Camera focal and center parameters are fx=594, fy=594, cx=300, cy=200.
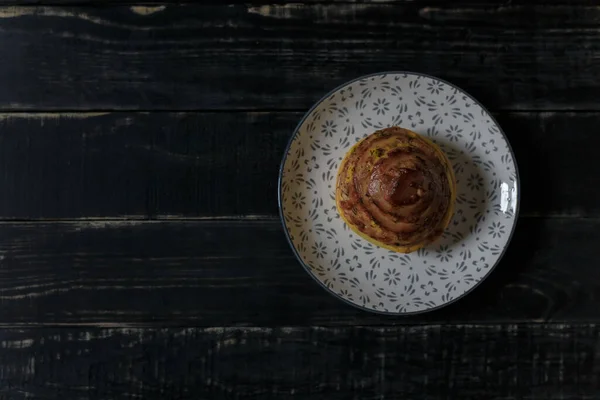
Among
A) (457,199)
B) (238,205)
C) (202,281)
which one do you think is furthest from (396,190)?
(202,281)

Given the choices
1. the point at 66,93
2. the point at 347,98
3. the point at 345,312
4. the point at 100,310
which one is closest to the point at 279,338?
the point at 345,312

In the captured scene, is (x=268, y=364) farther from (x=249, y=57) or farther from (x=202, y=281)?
(x=249, y=57)

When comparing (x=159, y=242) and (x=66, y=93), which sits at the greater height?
(x=66, y=93)

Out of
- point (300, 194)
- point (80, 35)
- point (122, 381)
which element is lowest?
point (122, 381)

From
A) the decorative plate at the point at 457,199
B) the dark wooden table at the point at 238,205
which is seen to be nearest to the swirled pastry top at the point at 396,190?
the decorative plate at the point at 457,199

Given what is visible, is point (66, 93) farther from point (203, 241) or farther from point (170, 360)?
point (170, 360)

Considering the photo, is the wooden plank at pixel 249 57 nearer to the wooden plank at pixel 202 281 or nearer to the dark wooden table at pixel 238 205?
the dark wooden table at pixel 238 205

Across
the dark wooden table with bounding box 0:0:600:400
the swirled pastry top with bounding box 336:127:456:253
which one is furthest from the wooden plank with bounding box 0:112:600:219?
the swirled pastry top with bounding box 336:127:456:253
